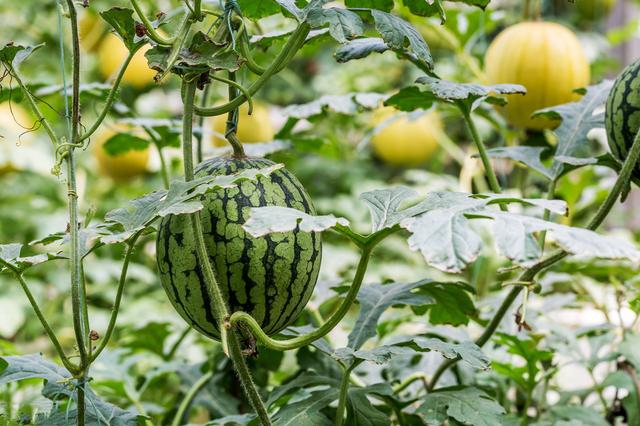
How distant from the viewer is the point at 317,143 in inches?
57.1

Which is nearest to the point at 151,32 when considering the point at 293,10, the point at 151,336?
the point at 293,10

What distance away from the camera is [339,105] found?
1.21 m

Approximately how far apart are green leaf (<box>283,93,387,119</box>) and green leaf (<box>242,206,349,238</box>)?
1.78 ft

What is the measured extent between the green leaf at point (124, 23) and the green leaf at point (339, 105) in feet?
1.37

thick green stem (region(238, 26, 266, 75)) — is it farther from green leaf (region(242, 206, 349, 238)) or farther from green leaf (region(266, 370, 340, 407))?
green leaf (region(266, 370, 340, 407))

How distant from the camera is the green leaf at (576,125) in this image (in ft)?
3.63

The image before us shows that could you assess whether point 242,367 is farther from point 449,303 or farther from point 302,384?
point 449,303

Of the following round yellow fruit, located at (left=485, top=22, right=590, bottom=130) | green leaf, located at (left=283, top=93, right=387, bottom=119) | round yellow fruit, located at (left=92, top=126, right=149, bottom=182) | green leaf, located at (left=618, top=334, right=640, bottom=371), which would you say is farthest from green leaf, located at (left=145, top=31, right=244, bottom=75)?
round yellow fruit, located at (left=92, top=126, right=149, bottom=182)

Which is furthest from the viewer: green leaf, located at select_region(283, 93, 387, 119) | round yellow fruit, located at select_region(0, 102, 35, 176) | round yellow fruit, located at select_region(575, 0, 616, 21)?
round yellow fruit, located at select_region(575, 0, 616, 21)

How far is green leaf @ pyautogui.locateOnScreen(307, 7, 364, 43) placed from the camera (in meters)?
0.74

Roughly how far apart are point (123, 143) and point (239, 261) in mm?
719

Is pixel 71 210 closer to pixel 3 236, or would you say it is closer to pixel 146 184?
pixel 3 236

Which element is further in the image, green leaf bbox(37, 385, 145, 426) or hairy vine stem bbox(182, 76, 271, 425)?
green leaf bbox(37, 385, 145, 426)

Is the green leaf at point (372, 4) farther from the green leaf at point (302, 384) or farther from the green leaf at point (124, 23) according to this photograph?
the green leaf at point (302, 384)
